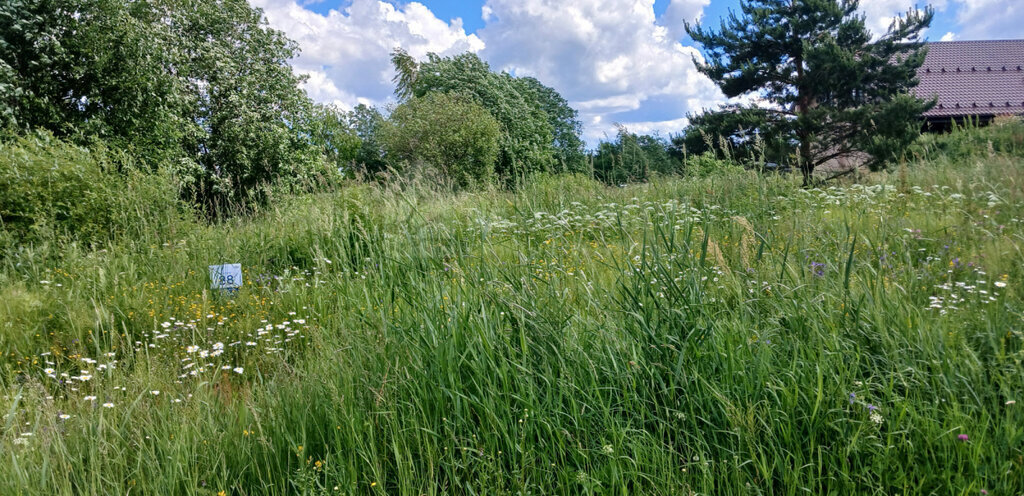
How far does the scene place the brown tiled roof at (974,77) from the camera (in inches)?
963

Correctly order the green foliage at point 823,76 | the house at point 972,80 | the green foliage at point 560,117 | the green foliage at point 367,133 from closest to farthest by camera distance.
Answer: the green foliage at point 823,76
the house at point 972,80
the green foliage at point 367,133
the green foliage at point 560,117

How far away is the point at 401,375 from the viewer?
2371 mm

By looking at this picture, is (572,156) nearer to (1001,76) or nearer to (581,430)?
(1001,76)

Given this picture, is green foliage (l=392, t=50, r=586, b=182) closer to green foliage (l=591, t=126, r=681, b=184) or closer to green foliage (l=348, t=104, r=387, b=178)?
green foliage (l=348, t=104, r=387, b=178)

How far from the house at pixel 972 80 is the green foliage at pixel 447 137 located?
17277 mm

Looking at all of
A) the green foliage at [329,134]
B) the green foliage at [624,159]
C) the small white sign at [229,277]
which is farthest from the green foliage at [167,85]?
the green foliage at [624,159]

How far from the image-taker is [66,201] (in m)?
6.39

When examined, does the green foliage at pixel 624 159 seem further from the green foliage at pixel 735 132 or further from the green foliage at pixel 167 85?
the green foliage at pixel 735 132

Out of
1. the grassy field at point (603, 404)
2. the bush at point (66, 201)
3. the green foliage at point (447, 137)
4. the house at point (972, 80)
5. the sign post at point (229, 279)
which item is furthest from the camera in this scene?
the house at point (972, 80)

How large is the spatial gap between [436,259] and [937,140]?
14.6 m

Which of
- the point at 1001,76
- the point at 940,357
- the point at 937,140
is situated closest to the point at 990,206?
the point at 940,357

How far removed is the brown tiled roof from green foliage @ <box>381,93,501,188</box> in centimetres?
1805

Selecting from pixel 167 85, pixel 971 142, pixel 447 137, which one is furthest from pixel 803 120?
pixel 167 85

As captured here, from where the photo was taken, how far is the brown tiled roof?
2445 centimetres
